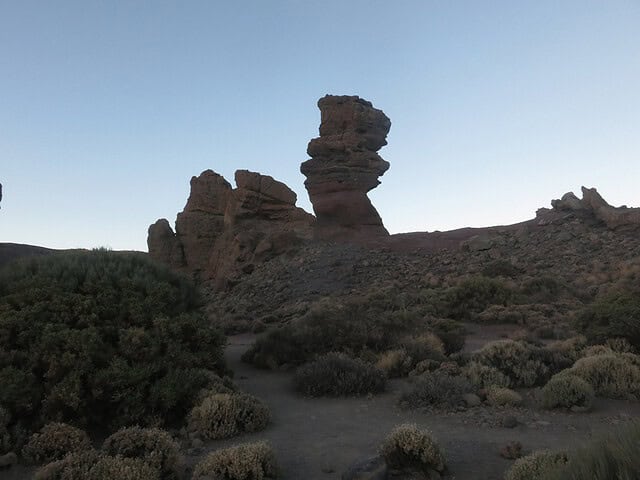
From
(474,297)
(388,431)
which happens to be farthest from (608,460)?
(474,297)

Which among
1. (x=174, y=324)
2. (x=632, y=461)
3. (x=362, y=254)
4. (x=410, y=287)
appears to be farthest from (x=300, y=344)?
(x=362, y=254)

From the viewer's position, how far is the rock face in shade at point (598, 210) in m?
30.2

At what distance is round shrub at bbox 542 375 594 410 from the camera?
27.3 feet

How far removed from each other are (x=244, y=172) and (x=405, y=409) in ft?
101

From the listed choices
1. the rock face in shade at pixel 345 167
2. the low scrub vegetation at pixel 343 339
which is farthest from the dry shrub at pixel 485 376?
the rock face in shade at pixel 345 167

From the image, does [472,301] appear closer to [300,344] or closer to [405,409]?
[300,344]

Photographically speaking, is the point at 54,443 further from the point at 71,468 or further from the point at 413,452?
the point at 413,452

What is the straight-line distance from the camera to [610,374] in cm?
920

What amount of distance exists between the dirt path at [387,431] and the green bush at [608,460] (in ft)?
8.97

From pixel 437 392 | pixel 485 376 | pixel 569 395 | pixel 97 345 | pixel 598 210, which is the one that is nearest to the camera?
pixel 569 395

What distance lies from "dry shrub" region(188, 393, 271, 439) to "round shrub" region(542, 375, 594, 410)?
14.2 ft

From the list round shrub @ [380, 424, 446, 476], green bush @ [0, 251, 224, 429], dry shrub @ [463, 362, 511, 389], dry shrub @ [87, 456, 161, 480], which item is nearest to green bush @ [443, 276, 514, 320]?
dry shrub @ [463, 362, 511, 389]

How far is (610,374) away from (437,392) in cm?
294

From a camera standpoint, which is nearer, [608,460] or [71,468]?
[608,460]
